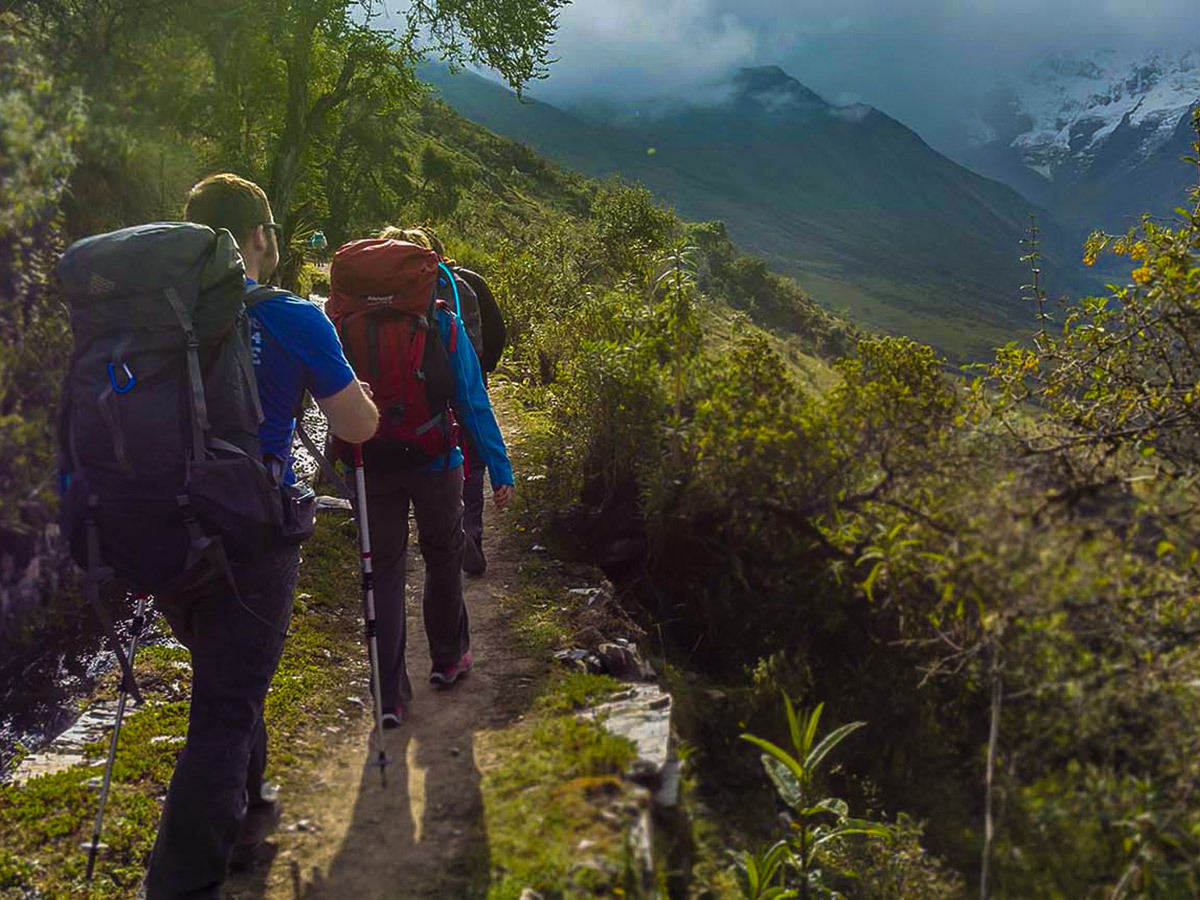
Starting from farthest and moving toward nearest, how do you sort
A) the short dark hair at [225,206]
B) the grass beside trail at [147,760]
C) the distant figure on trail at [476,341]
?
the distant figure on trail at [476,341] → the grass beside trail at [147,760] → the short dark hair at [225,206]

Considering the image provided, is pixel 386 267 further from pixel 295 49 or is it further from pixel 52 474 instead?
pixel 295 49

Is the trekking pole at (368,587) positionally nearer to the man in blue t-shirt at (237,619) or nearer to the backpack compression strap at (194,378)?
the man in blue t-shirt at (237,619)

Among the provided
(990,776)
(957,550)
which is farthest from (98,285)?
(990,776)

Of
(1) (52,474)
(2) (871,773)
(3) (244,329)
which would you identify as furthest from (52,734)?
(2) (871,773)

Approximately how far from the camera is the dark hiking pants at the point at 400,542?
18.0 ft

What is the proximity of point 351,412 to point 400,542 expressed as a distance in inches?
65.1

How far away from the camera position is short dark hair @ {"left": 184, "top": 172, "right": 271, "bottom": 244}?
3.97 m

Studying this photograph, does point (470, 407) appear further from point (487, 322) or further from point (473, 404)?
point (487, 322)

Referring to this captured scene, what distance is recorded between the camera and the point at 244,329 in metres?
3.72

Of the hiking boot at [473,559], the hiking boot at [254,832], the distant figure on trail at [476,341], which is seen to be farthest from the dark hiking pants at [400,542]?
the hiking boot at [473,559]

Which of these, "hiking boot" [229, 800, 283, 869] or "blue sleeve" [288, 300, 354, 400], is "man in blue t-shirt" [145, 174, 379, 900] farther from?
"hiking boot" [229, 800, 283, 869]

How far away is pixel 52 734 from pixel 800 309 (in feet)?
305

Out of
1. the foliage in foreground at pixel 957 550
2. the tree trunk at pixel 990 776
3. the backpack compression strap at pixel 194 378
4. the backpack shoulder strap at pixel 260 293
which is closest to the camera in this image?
the foliage in foreground at pixel 957 550

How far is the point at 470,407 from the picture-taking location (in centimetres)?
557
